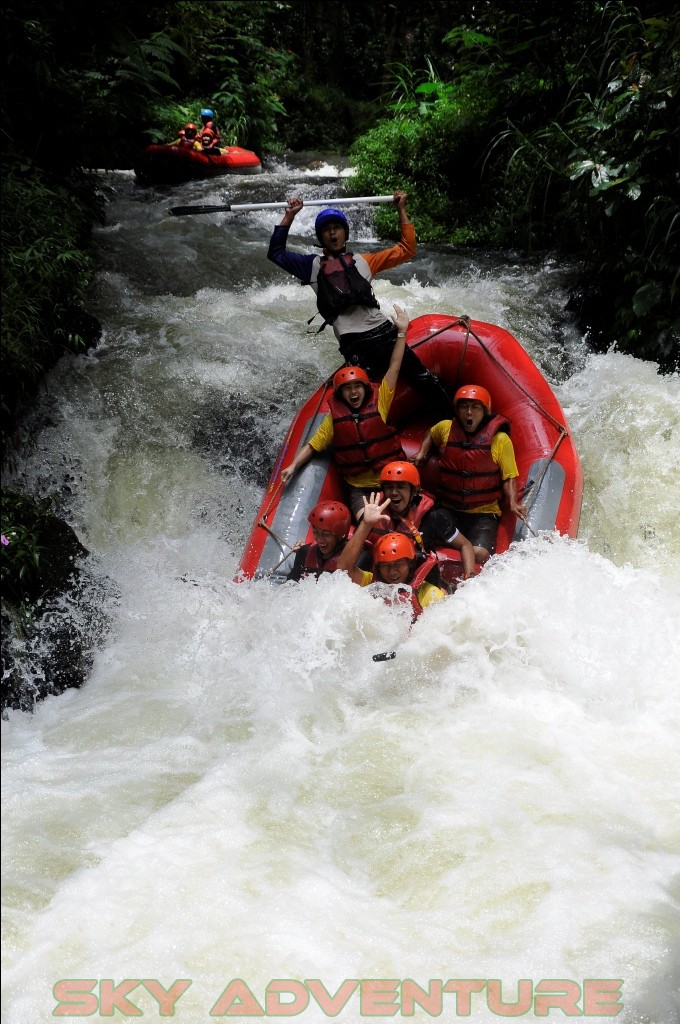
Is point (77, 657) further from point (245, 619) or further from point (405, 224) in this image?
point (405, 224)

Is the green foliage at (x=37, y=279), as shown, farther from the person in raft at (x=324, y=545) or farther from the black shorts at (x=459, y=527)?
the black shorts at (x=459, y=527)

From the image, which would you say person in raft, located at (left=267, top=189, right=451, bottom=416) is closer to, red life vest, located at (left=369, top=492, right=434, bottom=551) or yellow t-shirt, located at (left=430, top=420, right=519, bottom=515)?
yellow t-shirt, located at (left=430, top=420, right=519, bottom=515)

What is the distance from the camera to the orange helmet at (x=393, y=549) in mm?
3539

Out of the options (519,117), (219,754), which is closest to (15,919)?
(219,754)

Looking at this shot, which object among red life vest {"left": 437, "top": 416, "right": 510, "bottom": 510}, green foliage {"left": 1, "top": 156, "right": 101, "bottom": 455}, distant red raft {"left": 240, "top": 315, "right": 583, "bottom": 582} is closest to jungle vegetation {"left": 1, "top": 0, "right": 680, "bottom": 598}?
green foliage {"left": 1, "top": 156, "right": 101, "bottom": 455}

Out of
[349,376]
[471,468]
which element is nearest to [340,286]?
[349,376]

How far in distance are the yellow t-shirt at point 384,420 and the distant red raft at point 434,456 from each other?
0.24 ft

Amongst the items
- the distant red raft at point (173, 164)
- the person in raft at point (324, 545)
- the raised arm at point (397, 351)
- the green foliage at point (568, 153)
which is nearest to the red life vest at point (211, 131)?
the distant red raft at point (173, 164)

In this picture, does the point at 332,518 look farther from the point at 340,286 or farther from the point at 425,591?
the point at 340,286

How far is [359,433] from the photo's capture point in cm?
418

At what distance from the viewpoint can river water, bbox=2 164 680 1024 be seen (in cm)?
225

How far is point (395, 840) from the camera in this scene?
8.86 ft

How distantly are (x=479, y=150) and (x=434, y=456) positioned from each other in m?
5.20

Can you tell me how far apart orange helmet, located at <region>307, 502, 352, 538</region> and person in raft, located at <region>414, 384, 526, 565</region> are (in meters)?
0.48
